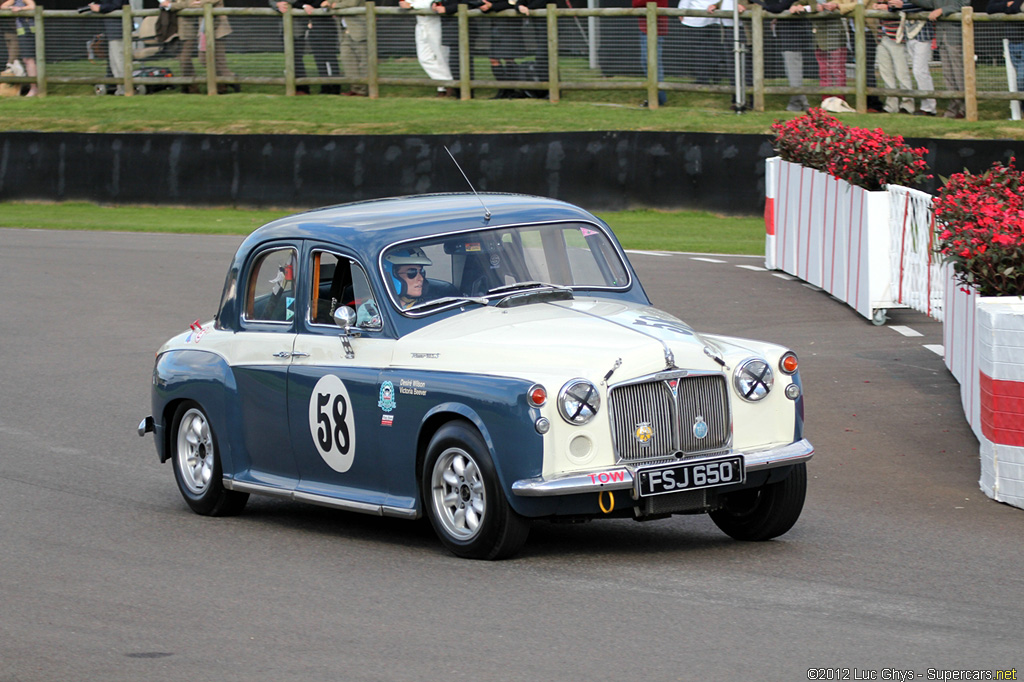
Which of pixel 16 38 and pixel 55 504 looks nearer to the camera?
pixel 55 504

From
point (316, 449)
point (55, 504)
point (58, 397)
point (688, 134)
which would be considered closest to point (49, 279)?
point (58, 397)

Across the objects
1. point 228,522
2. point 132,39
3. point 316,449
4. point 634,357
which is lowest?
point 228,522

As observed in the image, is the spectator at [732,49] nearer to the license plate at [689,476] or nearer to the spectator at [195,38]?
the spectator at [195,38]

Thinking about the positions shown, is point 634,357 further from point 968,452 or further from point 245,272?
point 968,452

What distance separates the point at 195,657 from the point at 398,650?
2.61ft

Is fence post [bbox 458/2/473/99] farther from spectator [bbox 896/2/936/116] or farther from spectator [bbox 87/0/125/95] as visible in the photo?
spectator [bbox 896/2/936/116]

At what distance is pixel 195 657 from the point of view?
6125 millimetres

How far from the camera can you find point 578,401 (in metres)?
7.18

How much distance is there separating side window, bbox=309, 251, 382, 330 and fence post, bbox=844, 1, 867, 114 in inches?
775

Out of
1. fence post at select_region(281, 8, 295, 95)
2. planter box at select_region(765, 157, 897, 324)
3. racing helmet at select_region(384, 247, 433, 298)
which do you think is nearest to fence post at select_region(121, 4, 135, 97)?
fence post at select_region(281, 8, 295, 95)

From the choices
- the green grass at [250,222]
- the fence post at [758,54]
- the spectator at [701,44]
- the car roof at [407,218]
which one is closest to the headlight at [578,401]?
the car roof at [407,218]

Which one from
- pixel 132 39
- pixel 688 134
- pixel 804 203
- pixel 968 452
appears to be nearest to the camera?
pixel 968 452

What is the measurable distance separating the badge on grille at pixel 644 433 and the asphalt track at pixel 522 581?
605mm

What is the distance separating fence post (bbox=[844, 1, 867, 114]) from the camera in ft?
87.4
